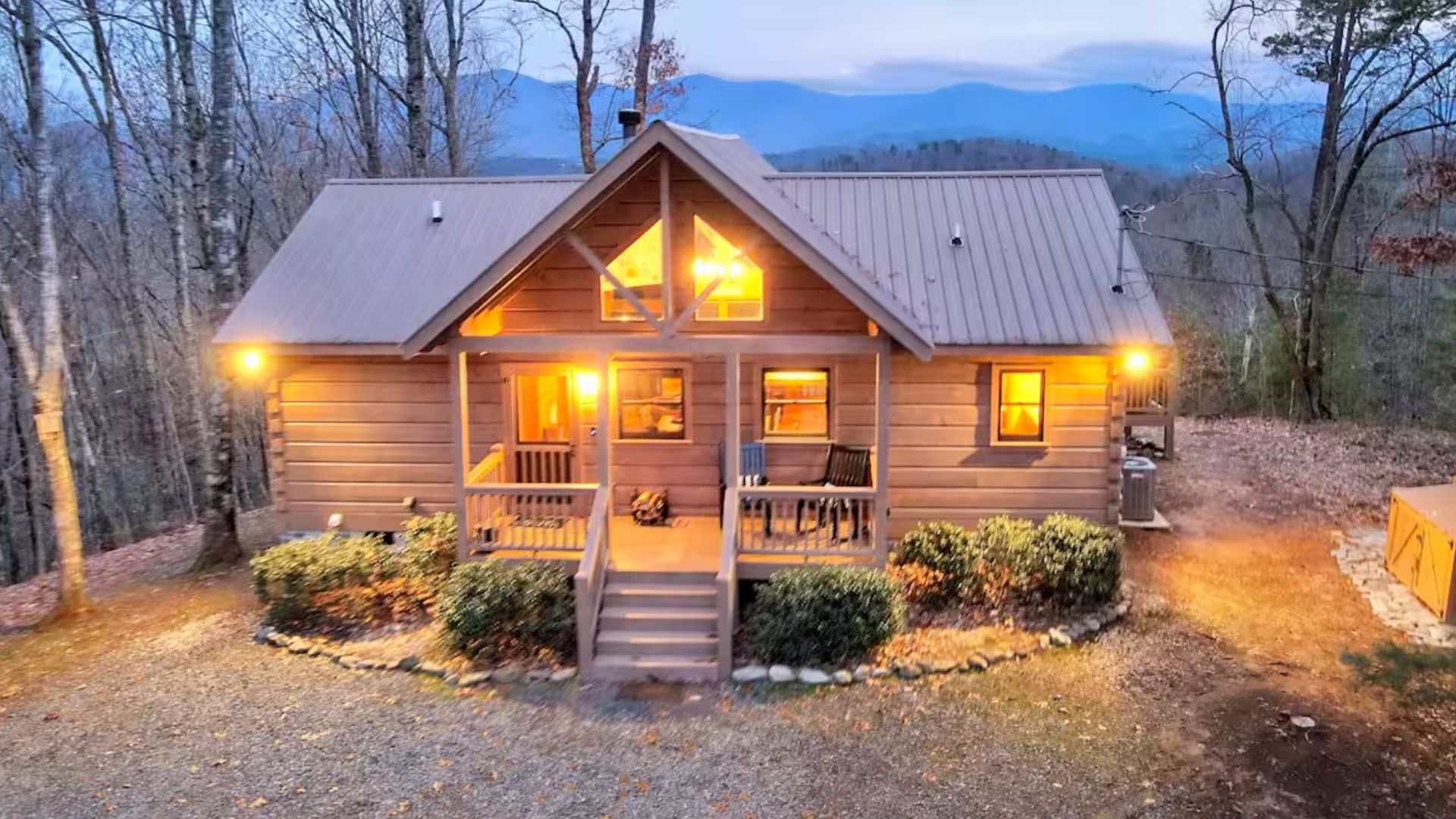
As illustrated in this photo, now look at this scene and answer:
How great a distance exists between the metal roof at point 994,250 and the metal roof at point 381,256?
14.8 ft

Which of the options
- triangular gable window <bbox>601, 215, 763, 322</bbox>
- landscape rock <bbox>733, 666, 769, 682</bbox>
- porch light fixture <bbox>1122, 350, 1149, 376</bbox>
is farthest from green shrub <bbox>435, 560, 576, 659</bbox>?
porch light fixture <bbox>1122, 350, 1149, 376</bbox>

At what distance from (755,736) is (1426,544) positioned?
8523 millimetres

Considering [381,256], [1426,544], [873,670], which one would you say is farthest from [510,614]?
[1426,544]

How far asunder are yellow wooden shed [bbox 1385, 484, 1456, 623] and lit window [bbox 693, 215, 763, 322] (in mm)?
8252

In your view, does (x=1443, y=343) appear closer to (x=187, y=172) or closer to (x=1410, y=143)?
(x=1410, y=143)

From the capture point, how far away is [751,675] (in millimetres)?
9203

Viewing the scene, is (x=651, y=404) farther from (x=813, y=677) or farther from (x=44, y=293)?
(x=44, y=293)

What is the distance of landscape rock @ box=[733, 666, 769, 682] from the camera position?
9188 millimetres

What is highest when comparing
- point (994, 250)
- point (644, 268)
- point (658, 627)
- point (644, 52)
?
point (644, 52)

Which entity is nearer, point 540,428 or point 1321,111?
point 540,428

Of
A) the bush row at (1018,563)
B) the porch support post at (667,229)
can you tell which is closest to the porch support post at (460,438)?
the porch support post at (667,229)

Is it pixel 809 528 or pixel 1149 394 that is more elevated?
pixel 1149 394

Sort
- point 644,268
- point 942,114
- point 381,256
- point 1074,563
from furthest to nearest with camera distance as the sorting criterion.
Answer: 1. point 942,114
2. point 381,256
3. point 644,268
4. point 1074,563

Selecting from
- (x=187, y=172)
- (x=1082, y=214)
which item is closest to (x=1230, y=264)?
(x=1082, y=214)
